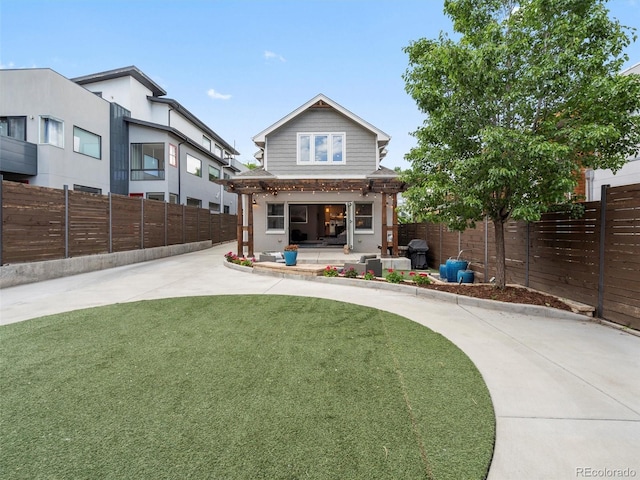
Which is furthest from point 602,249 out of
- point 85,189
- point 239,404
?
point 85,189

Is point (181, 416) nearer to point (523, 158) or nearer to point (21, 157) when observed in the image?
point (523, 158)

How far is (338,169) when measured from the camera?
1265 centimetres

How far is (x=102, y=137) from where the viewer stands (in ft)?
49.1

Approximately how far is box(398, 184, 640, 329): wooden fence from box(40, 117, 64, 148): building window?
1672cm

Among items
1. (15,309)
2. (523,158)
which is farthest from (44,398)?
(523,158)

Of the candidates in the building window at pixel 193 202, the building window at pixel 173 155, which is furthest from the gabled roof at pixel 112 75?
the building window at pixel 193 202

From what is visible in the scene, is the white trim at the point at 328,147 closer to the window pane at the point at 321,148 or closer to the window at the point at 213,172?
the window pane at the point at 321,148

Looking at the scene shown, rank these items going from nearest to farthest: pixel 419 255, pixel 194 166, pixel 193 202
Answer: pixel 419 255
pixel 194 166
pixel 193 202

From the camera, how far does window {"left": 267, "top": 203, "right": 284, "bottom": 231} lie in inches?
520

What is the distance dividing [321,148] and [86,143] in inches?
435

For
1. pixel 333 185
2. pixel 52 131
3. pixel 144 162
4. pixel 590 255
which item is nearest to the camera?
A: pixel 590 255

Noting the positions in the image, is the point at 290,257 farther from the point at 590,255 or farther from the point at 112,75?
the point at 112,75

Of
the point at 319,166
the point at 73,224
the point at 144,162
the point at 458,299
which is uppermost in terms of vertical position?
the point at 144,162

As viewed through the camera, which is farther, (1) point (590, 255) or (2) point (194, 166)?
(2) point (194, 166)
